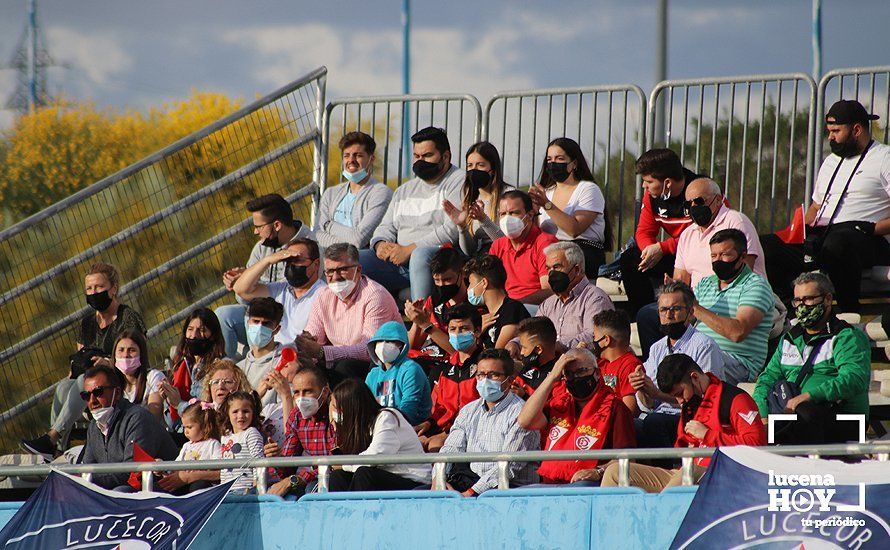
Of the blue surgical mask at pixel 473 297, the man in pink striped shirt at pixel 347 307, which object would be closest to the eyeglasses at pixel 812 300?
the blue surgical mask at pixel 473 297

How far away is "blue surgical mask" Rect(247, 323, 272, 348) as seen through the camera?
1117 cm

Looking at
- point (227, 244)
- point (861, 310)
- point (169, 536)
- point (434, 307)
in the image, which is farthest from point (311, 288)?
point (861, 310)

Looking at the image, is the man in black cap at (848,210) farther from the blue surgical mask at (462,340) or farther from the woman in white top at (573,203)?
the blue surgical mask at (462,340)

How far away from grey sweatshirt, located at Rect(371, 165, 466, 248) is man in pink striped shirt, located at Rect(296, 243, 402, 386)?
0.93 m

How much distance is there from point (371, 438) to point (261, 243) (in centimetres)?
366

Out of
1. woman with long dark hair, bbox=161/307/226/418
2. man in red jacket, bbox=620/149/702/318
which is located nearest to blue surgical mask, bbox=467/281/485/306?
man in red jacket, bbox=620/149/702/318

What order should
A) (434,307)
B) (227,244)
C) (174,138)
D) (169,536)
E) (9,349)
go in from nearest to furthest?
(169,536), (434,307), (9,349), (227,244), (174,138)

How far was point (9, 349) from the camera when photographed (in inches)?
517

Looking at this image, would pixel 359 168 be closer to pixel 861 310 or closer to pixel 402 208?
pixel 402 208

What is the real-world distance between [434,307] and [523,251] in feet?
2.64

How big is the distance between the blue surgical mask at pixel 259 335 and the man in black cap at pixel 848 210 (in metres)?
3.66

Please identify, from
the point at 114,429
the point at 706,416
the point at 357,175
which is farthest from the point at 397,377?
the point at 357,175

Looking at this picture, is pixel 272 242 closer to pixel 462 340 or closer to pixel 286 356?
pixel 286 356

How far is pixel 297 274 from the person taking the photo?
12016mm
